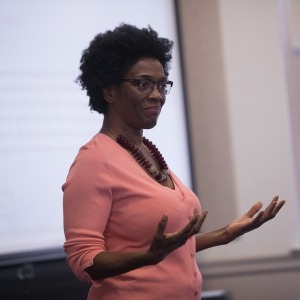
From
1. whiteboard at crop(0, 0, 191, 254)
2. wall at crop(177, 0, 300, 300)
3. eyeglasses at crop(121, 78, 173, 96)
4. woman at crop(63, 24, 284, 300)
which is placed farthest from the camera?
wall at crop(177, 0, 300, 300)

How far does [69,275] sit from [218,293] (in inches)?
27.5

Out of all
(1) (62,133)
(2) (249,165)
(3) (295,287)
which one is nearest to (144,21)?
(1) (62,133)

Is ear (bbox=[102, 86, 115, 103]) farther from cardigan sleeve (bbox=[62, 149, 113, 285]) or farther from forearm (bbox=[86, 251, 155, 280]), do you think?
forearm (bbox=[86, 251, 155, 280])

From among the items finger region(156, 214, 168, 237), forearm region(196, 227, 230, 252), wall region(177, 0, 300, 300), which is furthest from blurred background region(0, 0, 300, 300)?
finger region(156, 214, 168, 237)

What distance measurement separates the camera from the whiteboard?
2.64 metres

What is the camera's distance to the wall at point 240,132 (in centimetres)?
301

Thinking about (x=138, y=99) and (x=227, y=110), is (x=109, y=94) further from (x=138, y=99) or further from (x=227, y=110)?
(x=227, y=110)

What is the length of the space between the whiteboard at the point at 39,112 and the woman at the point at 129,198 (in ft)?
4.19

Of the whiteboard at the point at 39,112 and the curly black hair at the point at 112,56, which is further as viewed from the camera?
the whiteboard at the point at 39,112

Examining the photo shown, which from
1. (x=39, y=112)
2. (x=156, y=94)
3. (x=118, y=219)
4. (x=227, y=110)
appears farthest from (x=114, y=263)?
(x=227, y=110)

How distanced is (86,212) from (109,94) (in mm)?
302

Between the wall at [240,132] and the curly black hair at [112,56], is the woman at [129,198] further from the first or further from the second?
the wall at [240,132]

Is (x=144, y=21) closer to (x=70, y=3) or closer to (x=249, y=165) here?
(x=70, y=3)

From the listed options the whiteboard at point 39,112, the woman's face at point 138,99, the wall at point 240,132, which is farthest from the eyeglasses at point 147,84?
the wall at point 240,132
